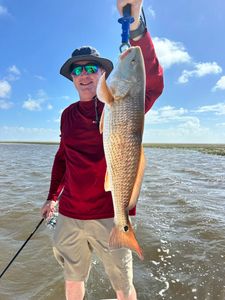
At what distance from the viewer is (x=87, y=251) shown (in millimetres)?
4113

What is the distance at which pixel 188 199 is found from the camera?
11984 mm

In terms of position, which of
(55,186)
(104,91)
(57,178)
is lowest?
(55,186)

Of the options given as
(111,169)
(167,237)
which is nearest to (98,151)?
(111,169)

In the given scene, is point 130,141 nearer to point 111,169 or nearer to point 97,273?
point 111,169

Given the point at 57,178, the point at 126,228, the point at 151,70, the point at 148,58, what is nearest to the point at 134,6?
the point at 148,58

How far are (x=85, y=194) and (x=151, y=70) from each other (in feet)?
4.97

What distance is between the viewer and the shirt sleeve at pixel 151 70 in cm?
329

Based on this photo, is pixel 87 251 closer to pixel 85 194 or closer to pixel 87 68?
pixel 85 194

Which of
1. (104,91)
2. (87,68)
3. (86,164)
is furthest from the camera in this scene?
(87,68)

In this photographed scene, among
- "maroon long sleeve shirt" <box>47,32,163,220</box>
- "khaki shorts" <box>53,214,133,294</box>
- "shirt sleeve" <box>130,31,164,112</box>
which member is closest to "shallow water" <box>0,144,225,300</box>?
"khaki shorts" <box>53,214,133,294</box>

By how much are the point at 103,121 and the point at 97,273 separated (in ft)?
13.7

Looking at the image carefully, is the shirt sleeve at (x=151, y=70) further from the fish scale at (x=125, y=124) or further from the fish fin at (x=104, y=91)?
the fish fin at (x=104, y=91)

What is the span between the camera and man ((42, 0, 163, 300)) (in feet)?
12.4

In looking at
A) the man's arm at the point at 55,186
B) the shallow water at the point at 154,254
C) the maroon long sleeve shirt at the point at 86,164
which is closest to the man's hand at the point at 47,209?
the man's arm at the point at 55,186
